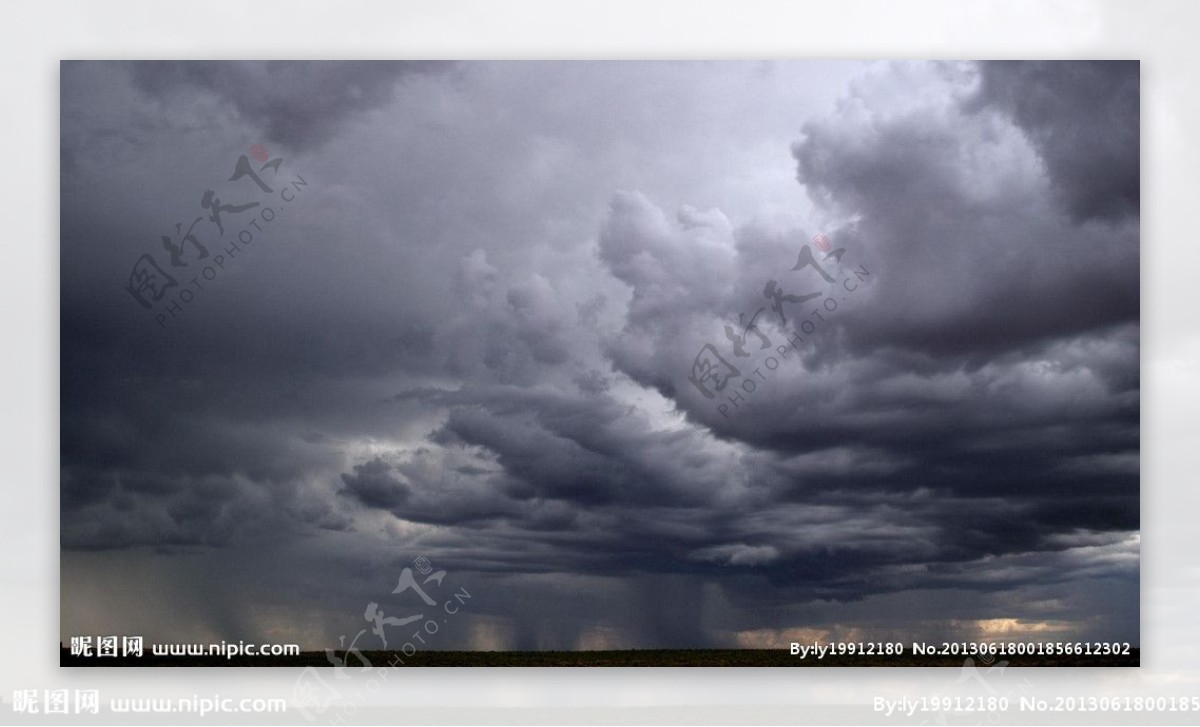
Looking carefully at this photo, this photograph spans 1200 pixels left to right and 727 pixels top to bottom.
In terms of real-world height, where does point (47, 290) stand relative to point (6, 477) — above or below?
above

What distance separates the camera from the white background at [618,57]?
21.7ft

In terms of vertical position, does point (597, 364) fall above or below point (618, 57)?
below

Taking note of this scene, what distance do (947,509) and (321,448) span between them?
11.2 ft

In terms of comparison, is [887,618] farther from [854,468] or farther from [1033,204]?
[1033,204]

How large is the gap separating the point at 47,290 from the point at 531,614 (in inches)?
127

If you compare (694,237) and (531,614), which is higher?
(694,237)

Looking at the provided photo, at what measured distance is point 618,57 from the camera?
6836 millimetres

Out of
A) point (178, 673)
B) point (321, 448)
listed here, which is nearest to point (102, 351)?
point (321, 448)

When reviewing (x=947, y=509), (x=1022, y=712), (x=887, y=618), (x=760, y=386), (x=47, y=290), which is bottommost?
(x=1022, y=712)

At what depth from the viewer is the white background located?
6.62m

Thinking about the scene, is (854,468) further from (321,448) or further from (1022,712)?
(321,448)

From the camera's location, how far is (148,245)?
22.0 feet

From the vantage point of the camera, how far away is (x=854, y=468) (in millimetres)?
6703

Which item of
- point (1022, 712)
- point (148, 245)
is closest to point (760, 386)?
point (1022, 712)
